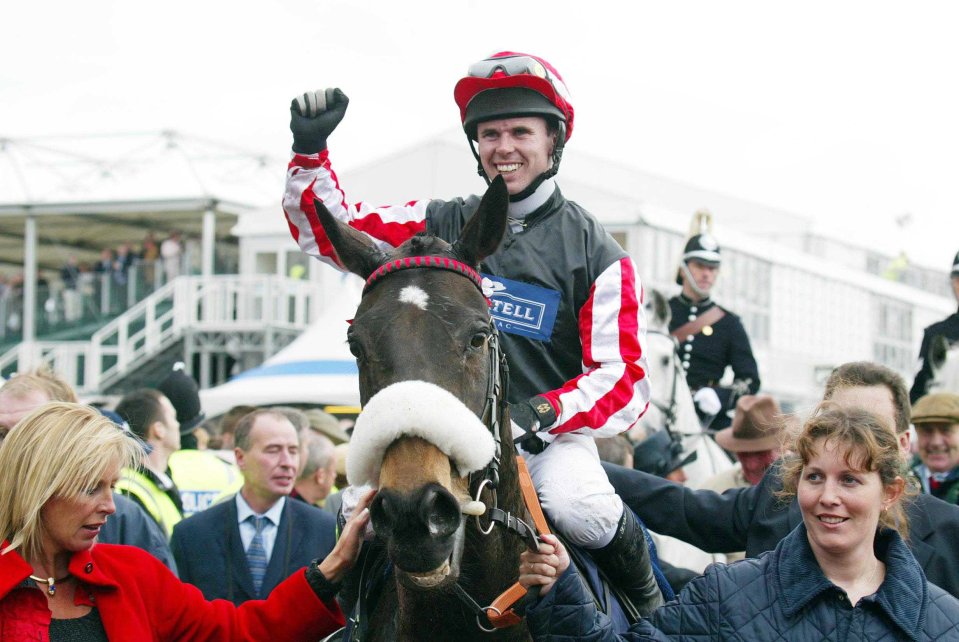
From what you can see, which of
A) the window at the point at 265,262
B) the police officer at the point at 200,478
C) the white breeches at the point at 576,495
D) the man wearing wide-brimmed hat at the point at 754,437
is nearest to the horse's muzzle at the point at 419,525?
the white breeches at the point at 576,495

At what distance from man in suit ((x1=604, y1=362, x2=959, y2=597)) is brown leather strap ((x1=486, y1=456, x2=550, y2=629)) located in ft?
2.50

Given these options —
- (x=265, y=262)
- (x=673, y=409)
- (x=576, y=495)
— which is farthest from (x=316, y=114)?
(x=265, y=262)

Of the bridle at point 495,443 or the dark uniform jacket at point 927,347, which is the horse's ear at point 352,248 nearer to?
the bridle at point 495,443

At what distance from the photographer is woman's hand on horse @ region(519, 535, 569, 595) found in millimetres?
3084

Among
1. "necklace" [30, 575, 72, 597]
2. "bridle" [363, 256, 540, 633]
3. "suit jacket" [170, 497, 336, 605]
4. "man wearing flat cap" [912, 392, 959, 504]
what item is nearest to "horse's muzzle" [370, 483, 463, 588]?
"bridle" [363, 256, 540, 633]

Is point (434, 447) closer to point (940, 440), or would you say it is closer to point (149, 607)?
point (149, 607)

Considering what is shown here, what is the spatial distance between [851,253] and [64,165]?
19312mm

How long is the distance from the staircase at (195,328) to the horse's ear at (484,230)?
18.8 metres

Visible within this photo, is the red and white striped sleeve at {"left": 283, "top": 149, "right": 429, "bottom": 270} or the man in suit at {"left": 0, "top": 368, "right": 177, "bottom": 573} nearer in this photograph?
the red and white striped sleeve at {"left": 283, "top": 149, "right": 429, "bottom": 270}

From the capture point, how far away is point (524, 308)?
3822mm

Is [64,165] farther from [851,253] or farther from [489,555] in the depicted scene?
[489,555]

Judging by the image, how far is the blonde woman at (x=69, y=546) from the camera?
299 centimetres

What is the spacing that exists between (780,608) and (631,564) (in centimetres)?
94

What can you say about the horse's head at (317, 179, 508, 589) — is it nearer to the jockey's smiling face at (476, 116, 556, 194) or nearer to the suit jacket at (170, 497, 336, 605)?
the jockey's smiling face at (476, 116, 556, 194)
